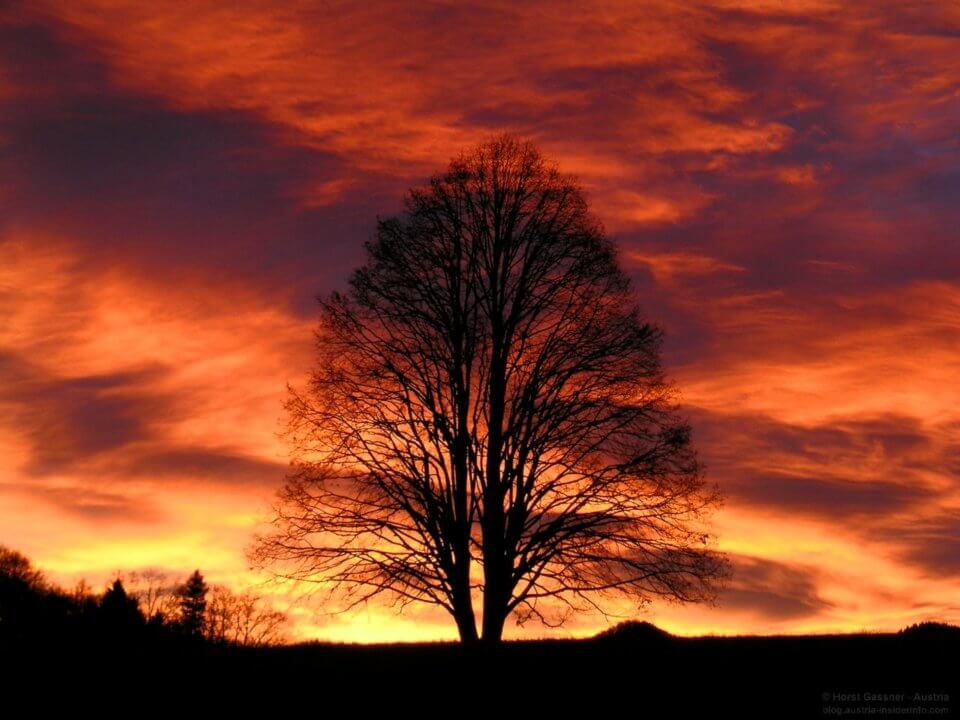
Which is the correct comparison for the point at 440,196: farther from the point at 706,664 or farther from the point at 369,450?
the point at 706,664

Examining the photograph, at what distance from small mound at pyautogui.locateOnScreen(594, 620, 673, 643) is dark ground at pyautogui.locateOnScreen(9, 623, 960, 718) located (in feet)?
0.60

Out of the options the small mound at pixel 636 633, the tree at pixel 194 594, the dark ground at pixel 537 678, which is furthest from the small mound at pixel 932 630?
the tree at pixel 194 594

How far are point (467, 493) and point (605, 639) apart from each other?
15.2ft

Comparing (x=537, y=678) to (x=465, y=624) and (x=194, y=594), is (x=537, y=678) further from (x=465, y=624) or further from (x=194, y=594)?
(x=194, y=594)

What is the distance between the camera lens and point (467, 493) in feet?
67.9

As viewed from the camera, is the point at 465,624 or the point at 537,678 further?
the point at 465,624

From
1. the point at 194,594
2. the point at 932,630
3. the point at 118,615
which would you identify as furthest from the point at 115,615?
the point at 194,594

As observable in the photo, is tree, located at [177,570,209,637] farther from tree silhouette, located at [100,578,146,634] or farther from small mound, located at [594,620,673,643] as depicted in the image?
small mound, located at [594,620,673,643]

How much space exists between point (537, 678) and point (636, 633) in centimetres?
436

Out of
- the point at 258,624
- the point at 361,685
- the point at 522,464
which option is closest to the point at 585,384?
the point at 522,464

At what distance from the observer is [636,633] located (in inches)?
862

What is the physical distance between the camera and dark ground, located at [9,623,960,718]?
17062 mm

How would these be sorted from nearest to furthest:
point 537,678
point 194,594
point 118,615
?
1. point 537,678
2. point 118,615
3. point 194,594

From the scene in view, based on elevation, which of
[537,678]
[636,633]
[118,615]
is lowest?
[537,678]
